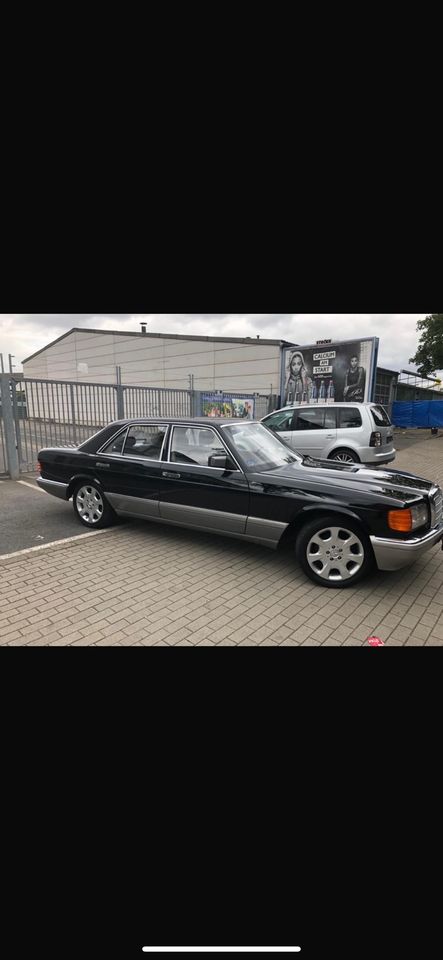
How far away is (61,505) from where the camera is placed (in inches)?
275

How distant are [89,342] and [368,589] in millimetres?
25084

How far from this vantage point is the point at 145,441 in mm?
5359

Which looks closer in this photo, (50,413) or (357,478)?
(357,478)

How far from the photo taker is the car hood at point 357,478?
402 cm

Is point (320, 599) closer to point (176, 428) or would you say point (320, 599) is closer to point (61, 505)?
point (176, 428)

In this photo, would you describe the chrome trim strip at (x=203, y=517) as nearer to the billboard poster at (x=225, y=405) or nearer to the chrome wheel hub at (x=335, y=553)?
the chrome wheel hub at (x=335, y=553)

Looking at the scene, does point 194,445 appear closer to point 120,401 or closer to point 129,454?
point 129,454

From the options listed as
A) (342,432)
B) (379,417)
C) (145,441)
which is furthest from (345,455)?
(145,441)

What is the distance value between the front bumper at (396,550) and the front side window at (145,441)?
269cm

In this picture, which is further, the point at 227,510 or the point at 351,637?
the point at 227,510

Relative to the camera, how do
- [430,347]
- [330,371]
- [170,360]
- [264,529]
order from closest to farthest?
[264,529] → [330,371] → [170,360] → [430,347]

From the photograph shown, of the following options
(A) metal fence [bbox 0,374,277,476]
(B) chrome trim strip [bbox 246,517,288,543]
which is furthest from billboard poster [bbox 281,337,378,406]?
(B) chrome trim strip [bbox 246,517,288,543]

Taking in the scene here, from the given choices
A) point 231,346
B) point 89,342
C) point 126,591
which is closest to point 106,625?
point 126,591

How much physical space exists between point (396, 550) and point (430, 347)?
32566 mm
